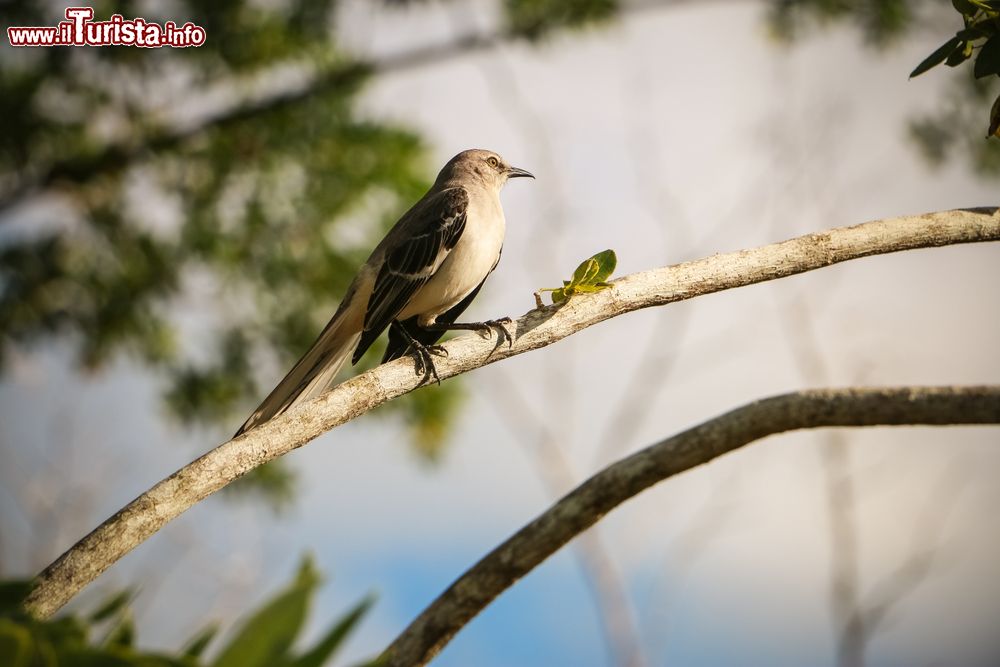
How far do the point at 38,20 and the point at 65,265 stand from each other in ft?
7.28

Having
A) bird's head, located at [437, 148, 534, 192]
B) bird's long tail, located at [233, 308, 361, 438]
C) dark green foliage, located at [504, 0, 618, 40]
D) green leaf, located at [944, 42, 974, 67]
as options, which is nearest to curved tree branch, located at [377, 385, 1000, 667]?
green leaf, located at [944, 42, 974, 67]

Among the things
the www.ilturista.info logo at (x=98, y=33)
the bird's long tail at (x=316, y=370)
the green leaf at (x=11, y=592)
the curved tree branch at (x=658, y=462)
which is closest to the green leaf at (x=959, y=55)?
the curved tree branch at (x=658, y=462)

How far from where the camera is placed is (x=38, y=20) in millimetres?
7992

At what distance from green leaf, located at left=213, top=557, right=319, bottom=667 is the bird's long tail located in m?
2.36

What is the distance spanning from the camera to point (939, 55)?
2.96m

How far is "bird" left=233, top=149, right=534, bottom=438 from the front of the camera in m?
4.86

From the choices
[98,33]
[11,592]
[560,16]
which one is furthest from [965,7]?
[98,33]

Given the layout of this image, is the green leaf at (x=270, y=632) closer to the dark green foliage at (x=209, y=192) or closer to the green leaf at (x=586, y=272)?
the green leaf at (x=586, y=272)

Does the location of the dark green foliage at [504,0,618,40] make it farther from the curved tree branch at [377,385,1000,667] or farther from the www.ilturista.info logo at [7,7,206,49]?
the curved tree branch at [377,385,1000,667]

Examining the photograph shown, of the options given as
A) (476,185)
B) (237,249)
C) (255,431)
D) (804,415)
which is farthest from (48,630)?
(237,249)

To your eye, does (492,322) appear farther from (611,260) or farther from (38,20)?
(38,20)

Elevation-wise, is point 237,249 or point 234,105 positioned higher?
point 234,105

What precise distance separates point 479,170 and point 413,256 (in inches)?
45.5

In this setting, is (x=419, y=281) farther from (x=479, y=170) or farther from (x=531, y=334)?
(x=531, y=334)
